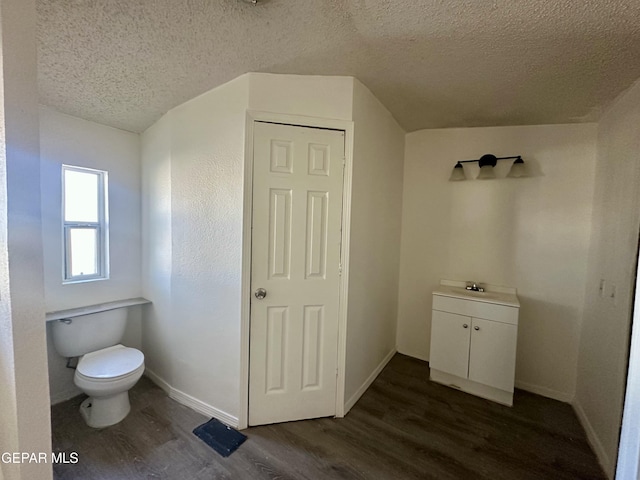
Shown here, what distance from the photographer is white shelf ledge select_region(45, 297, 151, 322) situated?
184 centimetres

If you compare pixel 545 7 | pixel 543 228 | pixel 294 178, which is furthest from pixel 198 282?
pixel 543 228

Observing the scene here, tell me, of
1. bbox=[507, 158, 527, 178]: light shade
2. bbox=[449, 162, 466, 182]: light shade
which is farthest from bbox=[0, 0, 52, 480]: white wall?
bbox=[507, 158, 527, 178]: light shade

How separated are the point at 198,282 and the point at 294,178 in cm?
105

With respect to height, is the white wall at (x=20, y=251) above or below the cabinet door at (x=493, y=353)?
above

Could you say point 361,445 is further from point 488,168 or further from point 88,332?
point 488,168

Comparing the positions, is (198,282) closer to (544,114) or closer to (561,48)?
(561,48)

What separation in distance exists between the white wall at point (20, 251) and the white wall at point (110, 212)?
132 centimetres

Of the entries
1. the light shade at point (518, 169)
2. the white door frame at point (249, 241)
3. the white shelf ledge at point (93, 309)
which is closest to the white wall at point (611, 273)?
the light shade at point (518, 169)

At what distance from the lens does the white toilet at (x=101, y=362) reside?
1.64 meters

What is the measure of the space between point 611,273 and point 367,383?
192 cm

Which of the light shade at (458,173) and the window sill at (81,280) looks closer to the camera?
the window sill at (81,280)

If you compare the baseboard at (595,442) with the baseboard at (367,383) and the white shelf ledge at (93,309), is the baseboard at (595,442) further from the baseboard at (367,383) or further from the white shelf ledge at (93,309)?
the white shelf ledge at (93,309)

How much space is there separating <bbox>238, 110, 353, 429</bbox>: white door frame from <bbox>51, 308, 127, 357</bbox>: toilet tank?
1274 mm

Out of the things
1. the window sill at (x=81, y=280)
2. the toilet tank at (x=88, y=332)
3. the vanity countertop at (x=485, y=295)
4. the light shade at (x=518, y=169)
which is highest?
the light shade at (x=518, y=169)
